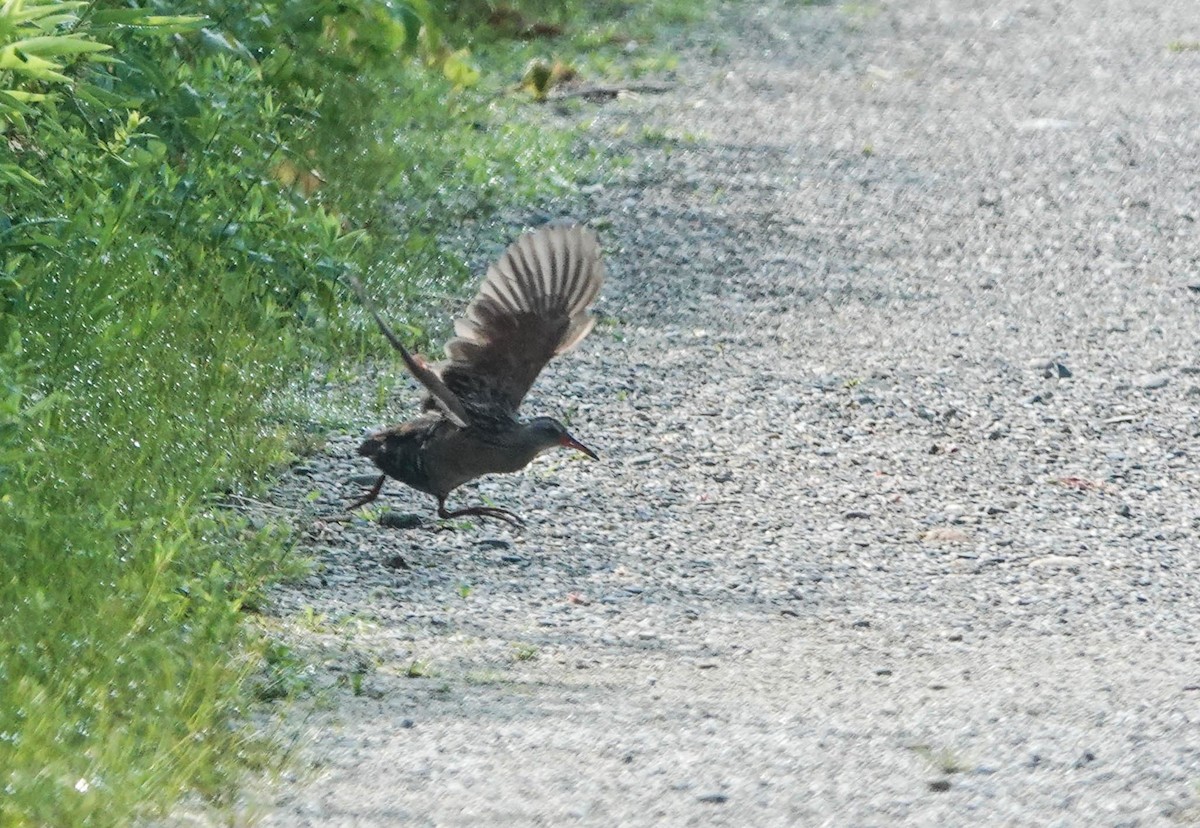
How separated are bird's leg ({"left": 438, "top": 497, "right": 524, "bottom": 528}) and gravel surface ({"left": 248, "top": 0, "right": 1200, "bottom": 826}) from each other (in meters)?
0.06

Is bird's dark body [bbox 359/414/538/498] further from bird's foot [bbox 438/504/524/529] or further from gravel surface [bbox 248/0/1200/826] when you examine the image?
gravel surface [bbox 248/0/1200/826]

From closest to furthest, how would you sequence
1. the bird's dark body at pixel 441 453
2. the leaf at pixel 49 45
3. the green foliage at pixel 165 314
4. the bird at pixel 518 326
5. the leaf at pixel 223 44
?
the green foliage at pixel 165 314
the leaf at pixel 49 45
the bird's dark body at pixel 441 453
the bird at pixel 518 326
the leaf at pixel 223 44

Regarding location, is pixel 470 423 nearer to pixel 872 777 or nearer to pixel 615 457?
pixel 615 457

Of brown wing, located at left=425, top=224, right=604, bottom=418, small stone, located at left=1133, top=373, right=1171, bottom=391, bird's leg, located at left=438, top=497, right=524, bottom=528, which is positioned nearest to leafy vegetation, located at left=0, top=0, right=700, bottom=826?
bird's leg, located at left=438, top=497, right=524, bottom=528

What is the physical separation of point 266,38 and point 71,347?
8.85ft

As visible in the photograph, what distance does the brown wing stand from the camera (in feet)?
20.3

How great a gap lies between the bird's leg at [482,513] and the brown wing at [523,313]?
0.38 meters

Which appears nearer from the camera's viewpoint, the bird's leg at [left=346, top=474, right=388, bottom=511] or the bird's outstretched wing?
the bird's outstretched wing

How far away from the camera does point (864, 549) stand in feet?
19.3

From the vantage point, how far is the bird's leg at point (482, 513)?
234 inches

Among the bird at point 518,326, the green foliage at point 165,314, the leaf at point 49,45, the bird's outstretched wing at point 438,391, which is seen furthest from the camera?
the bird at point 518,326

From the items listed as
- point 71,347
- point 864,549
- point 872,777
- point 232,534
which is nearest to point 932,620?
point 864,549

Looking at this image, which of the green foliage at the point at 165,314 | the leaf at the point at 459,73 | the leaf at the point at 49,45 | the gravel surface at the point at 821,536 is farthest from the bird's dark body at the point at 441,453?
the leaf at the point at 459,73

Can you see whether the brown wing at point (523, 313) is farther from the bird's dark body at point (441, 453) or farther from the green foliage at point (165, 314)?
the green foliage at point (165, 314)
